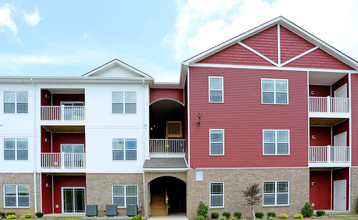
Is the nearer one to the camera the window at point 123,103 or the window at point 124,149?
the window at point 124,149

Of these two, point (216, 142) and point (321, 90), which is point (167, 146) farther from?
point (321, 90)

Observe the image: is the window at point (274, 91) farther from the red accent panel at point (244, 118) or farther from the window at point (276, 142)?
the window at point (276, 142)

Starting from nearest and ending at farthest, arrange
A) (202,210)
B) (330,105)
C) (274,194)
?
(202,210), (274,194), (330,105)

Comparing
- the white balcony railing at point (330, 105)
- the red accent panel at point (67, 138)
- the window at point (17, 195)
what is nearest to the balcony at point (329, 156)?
the white balcony railing at point (330, 105)

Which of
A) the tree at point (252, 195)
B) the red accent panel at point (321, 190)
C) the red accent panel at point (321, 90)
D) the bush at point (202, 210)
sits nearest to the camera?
the tree at point (252, 195)

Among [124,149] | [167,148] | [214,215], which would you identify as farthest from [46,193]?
[214,215]

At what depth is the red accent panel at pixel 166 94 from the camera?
1889cm

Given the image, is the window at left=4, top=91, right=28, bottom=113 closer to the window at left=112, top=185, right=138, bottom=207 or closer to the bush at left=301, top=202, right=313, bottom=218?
the window at left=112, top=185, right=138, bottom=207

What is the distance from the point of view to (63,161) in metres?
18.0

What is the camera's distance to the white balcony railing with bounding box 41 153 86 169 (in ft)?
59.0

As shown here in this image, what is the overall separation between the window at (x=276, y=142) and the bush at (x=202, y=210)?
472cm

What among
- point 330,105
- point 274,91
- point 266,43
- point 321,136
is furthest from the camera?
point 321,136

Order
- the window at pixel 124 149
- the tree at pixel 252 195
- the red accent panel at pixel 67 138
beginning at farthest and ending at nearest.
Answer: the red accent panel at pixel 67 138 → the window at pixel 124 149 → the tree at pixel 252 195

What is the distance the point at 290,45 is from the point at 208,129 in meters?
7.19
